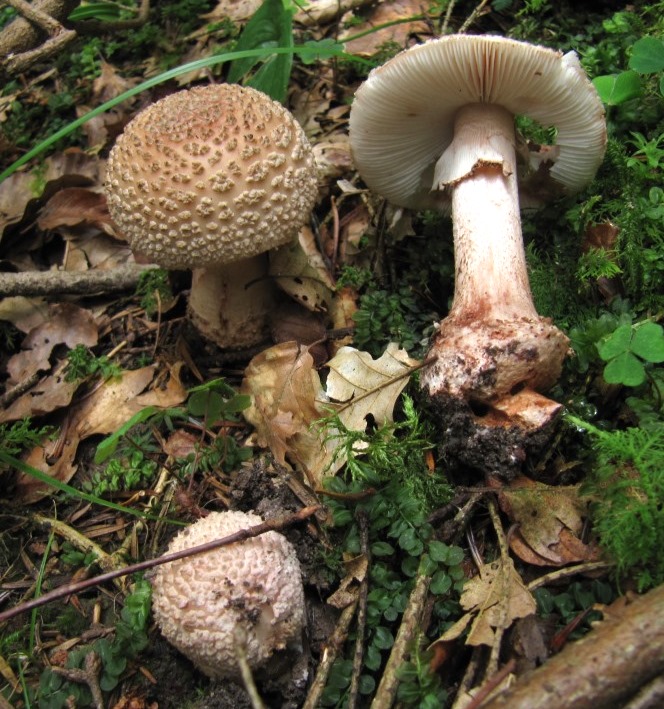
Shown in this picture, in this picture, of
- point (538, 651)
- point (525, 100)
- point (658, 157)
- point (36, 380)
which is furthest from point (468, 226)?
point (36, 380)

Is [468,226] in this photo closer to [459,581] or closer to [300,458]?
[300,458]

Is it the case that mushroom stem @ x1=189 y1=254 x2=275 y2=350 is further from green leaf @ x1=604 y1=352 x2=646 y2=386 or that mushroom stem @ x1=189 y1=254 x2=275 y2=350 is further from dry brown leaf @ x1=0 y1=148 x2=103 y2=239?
green leaf @ x1=604 y1=352 x2=646 y2=386

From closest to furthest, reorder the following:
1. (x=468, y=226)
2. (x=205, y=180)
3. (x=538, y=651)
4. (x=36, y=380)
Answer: (x=538, y=651) < (x=205, y=180) < (x=468, y=226) < (x=36, y=380)

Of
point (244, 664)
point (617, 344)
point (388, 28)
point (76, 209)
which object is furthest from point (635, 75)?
point (76, 209)

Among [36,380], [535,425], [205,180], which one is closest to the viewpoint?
[535,425]

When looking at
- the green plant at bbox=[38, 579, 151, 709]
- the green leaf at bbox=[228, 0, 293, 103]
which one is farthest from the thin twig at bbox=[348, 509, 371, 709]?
the green leaf at bbox=[228, 0, 293, 103]

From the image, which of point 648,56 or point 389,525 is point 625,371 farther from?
point 648,56
